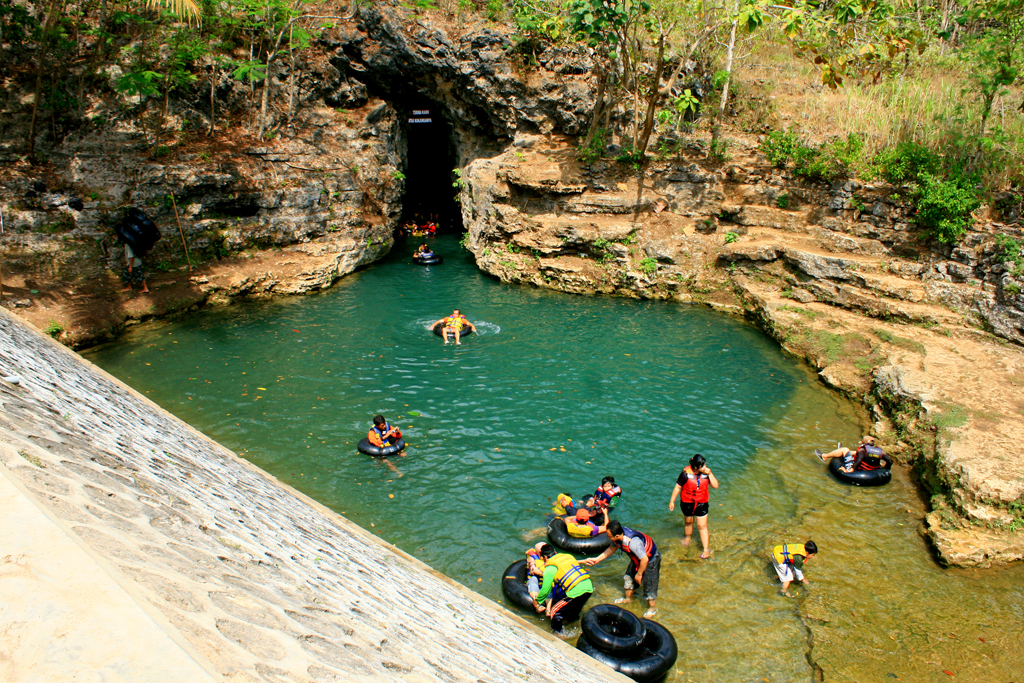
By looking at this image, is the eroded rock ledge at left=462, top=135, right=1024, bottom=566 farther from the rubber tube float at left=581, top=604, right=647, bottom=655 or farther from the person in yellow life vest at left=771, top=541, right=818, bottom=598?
Answer: the rubber tube float at left=581, top=604, right=647, bottom=655

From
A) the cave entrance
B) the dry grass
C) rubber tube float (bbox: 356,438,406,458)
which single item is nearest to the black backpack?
rubber tube float (bbox: 356,438,406,458)

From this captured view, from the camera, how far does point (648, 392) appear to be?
43.4 ft

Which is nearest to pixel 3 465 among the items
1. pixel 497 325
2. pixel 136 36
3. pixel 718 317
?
pixel 497 325

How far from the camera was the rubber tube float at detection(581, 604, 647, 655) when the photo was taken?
6.28 meters

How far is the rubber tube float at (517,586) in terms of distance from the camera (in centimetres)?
721

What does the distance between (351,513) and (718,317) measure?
1407 cm

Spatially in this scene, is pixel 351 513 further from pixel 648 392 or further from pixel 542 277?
pixel 542 277

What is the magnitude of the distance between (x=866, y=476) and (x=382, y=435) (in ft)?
Result: 28.8

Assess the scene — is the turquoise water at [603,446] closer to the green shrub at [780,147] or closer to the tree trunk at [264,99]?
the green shrub at [780,147]

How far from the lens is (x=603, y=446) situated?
36.0ft

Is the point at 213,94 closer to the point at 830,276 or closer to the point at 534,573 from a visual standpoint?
the point at 534,573

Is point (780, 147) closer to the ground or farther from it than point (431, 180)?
farther from it

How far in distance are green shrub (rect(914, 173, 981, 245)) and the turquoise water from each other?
19.2 feet

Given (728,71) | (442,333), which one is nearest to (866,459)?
(442,333)
